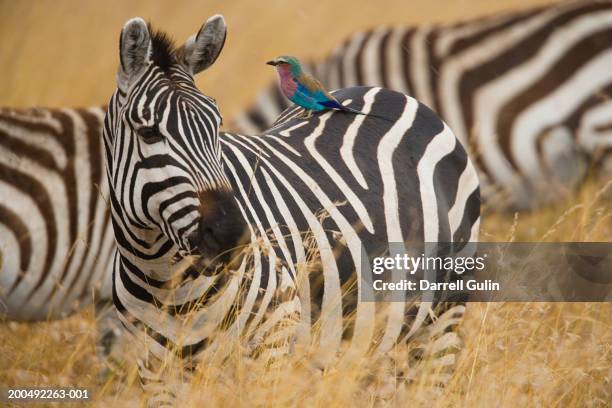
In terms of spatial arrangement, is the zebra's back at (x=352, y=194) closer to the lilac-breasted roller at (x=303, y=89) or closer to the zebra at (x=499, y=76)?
the lilac-breasted roller at (x=303, y=89)

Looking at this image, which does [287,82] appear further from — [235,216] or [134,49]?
[235,216]

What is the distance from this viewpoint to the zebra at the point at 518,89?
7250 mm

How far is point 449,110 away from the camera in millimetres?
7789

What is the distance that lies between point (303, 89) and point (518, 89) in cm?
361

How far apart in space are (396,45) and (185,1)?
598 cm

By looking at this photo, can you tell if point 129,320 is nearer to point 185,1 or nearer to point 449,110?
point 449,110

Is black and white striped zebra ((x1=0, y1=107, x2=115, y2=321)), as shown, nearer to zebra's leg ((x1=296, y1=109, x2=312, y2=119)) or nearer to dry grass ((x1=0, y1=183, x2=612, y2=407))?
dry grass ((x1=0, y1=183, x2=612, y2=407))

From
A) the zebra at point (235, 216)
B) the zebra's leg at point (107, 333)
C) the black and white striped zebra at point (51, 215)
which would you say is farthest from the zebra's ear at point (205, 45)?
the zebra's leg at point (107, 333)

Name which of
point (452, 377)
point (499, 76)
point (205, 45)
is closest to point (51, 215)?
point (205, 45)

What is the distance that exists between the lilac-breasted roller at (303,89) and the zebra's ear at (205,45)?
27.9 inches

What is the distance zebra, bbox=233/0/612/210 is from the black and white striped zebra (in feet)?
8.63

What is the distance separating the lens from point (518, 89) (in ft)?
24.6

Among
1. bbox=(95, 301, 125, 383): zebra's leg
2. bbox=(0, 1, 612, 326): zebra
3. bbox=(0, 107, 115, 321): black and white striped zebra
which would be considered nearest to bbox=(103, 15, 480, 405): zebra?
bbox=(0, 107, 115, 321): black and white striped zebra

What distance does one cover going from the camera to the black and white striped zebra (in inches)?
203
